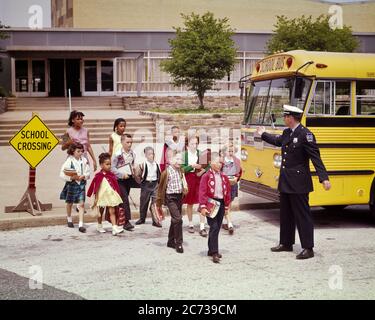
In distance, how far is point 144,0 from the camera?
4678 centimetres

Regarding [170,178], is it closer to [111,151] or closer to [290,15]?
[111,151]

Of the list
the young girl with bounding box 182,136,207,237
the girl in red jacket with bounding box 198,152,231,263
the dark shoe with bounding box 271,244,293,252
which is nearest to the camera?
the girl in red jacket with bounding box 198,152,231,263

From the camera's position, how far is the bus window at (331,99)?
9781mm

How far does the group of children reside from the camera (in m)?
8.45

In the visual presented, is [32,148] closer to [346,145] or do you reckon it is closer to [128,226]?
[128,226]

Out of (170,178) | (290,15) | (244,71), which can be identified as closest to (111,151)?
(170,178)

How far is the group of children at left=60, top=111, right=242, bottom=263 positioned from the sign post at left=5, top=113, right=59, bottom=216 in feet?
2.44

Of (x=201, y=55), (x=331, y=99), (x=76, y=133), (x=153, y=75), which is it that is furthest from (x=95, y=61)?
(x=331, y=99)

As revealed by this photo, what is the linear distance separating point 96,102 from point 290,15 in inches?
1072

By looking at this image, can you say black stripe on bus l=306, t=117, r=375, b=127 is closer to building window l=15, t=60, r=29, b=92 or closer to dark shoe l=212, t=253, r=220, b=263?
dark shoe l=212, t=253, r=220, b=263

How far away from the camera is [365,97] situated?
33.0ft

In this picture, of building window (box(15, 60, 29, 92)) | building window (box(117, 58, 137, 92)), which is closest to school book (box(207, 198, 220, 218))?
building window (box(117, 58, 137, 92))

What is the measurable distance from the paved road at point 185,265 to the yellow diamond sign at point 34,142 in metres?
1.53

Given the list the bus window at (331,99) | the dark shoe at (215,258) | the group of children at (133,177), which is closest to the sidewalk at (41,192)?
the group of children at (133,177)
